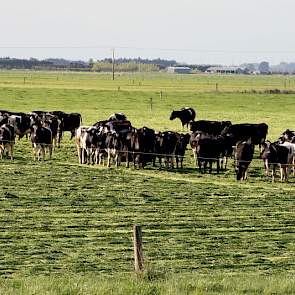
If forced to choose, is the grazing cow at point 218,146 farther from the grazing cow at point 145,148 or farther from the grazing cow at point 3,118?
the grazing cow at point 3,118

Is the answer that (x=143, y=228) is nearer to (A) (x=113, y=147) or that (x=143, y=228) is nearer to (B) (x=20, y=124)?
(A) (x=113, y=147)

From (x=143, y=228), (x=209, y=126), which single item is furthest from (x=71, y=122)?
(x=143, y=228)

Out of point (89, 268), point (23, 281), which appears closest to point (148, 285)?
point (23, 281)

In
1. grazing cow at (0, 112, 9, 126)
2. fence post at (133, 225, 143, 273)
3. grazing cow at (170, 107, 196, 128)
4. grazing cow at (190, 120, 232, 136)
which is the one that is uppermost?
fence post at (133, 225, 143, 273)

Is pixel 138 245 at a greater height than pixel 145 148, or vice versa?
pixel 138 245

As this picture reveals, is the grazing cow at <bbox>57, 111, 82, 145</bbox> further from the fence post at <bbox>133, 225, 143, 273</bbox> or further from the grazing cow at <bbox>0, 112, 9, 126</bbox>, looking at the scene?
the fence post at <bbox>133, 225, 143, 273</bbox>

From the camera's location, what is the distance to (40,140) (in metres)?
30.9

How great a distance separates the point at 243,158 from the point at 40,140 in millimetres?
7696

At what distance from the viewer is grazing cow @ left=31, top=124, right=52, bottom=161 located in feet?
101

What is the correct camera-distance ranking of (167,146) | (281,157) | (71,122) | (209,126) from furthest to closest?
(71,122) → (209,126) → (167,146) → (281,157)

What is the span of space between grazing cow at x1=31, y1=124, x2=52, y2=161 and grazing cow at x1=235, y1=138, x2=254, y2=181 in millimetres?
7170

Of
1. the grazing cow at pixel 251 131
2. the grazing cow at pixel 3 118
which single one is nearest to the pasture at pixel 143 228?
the grazing cow at pixel 3 118

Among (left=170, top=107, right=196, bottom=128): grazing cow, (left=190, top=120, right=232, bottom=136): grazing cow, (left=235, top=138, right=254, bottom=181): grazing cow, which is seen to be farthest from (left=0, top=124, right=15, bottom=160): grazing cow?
(left=170, top=107, right=196, bottom=128): grazing cow

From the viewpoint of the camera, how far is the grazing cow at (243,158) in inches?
Answer: 1044
